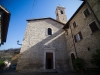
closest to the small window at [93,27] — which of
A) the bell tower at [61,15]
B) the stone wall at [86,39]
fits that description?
the stone wall at [86,39]

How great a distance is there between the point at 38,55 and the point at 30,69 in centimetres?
241

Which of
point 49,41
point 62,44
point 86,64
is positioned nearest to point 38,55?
point 49,41

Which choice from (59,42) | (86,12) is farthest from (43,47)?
(86,12)

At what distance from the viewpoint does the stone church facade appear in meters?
8.27

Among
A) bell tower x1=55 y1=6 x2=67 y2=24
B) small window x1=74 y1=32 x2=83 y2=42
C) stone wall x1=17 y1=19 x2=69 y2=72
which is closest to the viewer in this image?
small window x1=74 y1=32 x2=83 y2=42

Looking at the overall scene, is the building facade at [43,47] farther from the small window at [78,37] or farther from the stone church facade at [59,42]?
the small window at [78,37]

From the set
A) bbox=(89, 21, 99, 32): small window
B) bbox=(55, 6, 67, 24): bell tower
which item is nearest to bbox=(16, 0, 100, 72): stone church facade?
bbox=(89, 21, 99, 32): small window

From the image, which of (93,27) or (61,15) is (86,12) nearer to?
(93,27)

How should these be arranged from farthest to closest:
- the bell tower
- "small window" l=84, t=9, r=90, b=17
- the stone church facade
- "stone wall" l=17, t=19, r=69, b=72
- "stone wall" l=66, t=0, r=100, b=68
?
the bell tower
"stone wall" l=17, t=19, r=69, b=72
"small window" l=84, t=9, r=90, b=17
the stone church facade
"stone wall" l=66, t=0, r=100, b=68

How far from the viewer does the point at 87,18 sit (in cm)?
905

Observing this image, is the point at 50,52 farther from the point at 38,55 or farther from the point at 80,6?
the point at 80,6

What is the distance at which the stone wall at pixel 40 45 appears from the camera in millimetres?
10531

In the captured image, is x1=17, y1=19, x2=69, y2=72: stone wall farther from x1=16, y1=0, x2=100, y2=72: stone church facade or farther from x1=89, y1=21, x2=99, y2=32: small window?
x1=89, y1=21, x2=99, y2=32: small window

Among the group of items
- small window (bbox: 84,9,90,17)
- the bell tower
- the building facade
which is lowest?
the building facade
